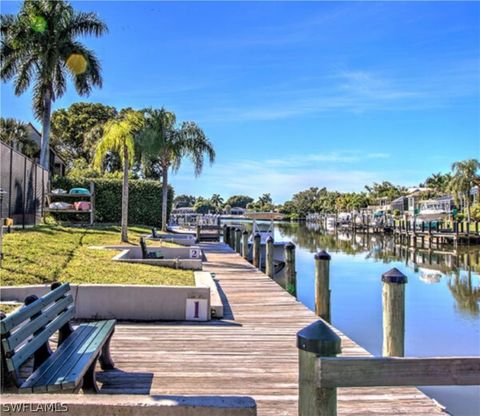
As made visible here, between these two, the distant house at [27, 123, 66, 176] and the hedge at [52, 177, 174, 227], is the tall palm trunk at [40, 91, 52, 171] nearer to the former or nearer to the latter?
the hedge at [52, 177, 174, 227]

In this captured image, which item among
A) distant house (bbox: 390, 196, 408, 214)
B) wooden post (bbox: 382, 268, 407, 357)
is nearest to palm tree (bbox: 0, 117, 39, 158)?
wooden post (bbox: 382, 268, 407, 357)

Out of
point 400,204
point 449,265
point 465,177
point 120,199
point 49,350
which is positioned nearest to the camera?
point 49,350

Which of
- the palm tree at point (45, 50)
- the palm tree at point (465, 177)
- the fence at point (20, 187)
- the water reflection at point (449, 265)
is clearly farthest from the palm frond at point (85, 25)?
the palm tree at point (465, 177)

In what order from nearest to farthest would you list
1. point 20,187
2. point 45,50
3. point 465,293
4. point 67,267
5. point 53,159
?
point 67,267 → point 20,187 → point 465,293 → point 45,50 → point 53,159

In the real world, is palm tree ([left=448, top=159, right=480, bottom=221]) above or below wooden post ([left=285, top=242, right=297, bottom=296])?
above

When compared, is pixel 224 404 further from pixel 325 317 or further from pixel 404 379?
pixel 325 317

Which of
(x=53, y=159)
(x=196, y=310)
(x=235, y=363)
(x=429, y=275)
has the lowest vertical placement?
(x=429, y=275)

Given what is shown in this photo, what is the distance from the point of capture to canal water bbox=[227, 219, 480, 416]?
10188 mm

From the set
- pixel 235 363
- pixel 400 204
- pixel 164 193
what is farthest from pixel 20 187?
pixel 400 204

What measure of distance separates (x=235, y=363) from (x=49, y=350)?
2.08 metres

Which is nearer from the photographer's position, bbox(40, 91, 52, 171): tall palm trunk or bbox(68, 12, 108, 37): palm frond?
bbox(40, 91, 52, 171): tall palm trunk

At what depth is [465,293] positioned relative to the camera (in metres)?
17.8

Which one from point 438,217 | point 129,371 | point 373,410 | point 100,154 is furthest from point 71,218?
point 438,217

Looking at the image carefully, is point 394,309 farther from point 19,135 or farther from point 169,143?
point 19,135
